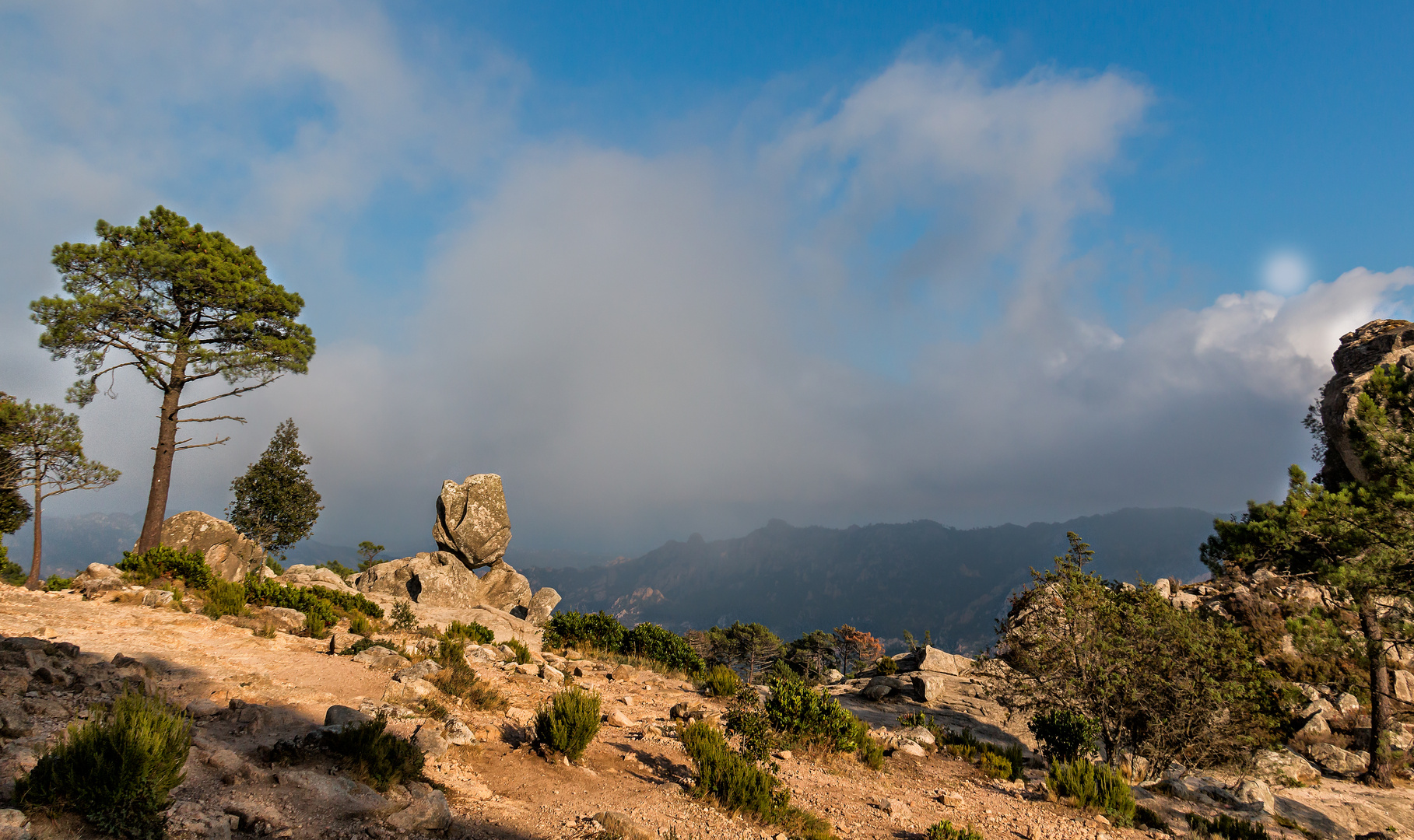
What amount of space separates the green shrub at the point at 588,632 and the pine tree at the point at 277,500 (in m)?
25.1

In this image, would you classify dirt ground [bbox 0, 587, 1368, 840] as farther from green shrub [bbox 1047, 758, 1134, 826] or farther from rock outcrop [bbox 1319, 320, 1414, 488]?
rock outcrop [bbox 1319, 320, 1414, 488]

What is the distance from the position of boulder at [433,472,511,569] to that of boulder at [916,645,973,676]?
21.7 m

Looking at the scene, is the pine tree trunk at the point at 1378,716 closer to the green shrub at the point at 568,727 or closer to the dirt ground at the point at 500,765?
the dirt ground at the point at 500,765

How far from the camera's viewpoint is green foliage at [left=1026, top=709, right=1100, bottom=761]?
1220cm

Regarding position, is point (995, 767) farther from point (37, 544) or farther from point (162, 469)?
point (37, 544)

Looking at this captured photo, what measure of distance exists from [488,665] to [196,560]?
1037cm

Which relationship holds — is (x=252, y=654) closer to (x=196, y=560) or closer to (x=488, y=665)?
(x=488, y=665)

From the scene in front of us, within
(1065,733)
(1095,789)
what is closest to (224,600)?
(1095,789)

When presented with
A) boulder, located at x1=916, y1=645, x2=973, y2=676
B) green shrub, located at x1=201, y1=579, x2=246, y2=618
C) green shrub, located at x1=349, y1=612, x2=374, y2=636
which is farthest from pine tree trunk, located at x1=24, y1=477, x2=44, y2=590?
boulder, located at x1=916, y1=645, x2=973, y2=676

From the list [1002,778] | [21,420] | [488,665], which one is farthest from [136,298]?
[1002,778]

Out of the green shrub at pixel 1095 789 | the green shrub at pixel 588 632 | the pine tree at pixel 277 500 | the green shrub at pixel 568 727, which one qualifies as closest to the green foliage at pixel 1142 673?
the green shrub at pixel 1095 789

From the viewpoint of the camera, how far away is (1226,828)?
30.1 feet

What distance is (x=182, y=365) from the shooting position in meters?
19.5

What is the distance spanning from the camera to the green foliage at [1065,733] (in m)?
12.2
